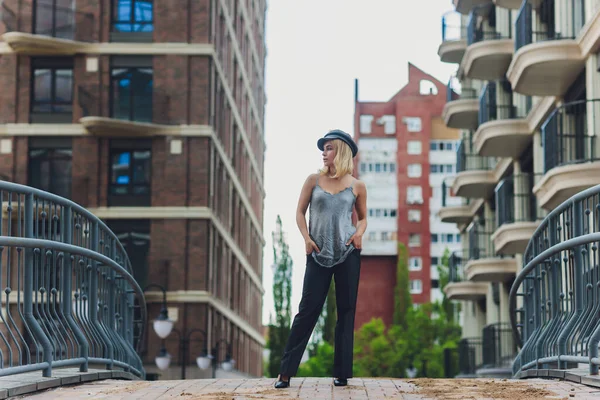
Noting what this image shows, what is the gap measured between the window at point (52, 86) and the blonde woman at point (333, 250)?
1353 inches

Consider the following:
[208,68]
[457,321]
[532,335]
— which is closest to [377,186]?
[457,321]

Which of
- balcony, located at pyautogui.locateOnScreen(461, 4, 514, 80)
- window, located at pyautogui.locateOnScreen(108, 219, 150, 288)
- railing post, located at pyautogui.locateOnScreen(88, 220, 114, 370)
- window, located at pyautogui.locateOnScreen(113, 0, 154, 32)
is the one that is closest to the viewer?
railing post, located at pyautogui.locateOnScreen(88, 220, 114, 370)

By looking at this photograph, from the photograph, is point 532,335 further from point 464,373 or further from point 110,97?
point 110,97

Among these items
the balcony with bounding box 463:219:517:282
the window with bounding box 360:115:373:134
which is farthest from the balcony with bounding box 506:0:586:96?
the window with bounding box 360:115:373:134

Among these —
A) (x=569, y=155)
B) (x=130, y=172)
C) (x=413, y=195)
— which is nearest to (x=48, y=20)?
(x=130, y=172)

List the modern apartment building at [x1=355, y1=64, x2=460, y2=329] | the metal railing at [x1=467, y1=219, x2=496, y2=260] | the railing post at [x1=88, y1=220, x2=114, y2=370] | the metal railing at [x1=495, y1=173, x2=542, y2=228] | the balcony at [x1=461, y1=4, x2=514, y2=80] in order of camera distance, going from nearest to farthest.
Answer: the railing post at [x1=88, y1=220, x2=114, y2=370] → the metal railing at [x1=495, y1=173, x2=542, y2=228] → the balcony at [x1=461, y1=4, x2=514, y2=80] → the metal railing at [x1=467, y1=219, x2=496, y2=260] → the modern apartment building at [x1=355, y1=64, x2=460, y2=329]

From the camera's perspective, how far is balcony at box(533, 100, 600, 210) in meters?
22.2

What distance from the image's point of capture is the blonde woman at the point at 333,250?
9.97 meters

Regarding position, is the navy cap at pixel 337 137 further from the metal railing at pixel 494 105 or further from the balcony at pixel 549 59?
the metal railing at pixel 494 105

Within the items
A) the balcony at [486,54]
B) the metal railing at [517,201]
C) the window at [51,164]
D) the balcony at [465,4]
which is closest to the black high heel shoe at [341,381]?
the metal railing at [517,201]

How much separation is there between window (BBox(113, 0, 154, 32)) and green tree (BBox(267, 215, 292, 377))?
27357mm

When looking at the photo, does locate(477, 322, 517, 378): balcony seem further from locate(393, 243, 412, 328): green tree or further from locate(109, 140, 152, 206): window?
locate(393, 243, 412, 328): green tree

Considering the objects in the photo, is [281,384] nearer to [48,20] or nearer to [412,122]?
[48,20]

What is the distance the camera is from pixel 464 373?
38.2 metres
